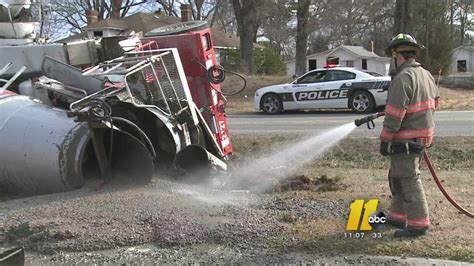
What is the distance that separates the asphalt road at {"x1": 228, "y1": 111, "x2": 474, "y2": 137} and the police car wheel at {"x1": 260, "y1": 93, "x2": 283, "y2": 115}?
2013mm

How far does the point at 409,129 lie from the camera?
5320mm

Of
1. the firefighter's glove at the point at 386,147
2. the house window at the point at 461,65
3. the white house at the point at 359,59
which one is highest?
the firefighter's glove at the point at 386,147

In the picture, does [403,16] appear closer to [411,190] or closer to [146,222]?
[411,190]

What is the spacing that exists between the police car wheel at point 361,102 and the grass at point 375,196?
26.8 ft

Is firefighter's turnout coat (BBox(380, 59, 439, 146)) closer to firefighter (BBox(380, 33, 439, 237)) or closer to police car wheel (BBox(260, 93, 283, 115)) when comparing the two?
firefighter (BBox(380, 33, 439, 237))

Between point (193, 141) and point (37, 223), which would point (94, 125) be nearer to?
point (37, 223)

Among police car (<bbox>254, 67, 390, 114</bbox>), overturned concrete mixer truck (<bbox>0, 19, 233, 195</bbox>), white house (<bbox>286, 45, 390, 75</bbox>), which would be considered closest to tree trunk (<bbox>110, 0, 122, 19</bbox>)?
white house (<bbox>286, 45, 390, 75</bbox>)

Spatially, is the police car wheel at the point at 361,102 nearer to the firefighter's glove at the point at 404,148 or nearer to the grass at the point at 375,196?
the grass at the point at 375,196

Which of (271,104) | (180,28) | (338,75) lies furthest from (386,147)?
(271,104)

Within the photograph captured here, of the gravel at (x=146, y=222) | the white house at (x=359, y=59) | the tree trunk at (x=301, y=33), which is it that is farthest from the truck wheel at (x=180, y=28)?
the white house at (x=359, y=59)

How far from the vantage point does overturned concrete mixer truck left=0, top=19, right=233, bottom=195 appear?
22.1ft

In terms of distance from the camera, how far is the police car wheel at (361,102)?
19.6 metres

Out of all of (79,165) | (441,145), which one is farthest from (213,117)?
(441,145)

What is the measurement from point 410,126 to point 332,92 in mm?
14877
